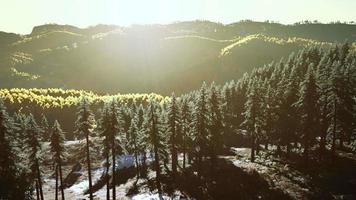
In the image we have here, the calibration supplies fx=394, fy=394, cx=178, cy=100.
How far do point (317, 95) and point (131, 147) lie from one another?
37.4 m

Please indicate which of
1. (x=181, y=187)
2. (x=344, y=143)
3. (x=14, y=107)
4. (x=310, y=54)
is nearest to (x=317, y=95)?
(x=344, y=143)

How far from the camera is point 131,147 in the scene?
78000 millimetres

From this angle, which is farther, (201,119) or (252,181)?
(201,119)

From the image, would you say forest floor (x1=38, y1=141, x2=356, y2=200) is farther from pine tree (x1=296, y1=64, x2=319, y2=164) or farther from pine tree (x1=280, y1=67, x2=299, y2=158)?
pine tree (x1=296, y1=64, x2=319, y2=164)

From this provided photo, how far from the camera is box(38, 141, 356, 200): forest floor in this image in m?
50.1

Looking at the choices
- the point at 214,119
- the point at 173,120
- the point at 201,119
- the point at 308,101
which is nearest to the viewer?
the point at 308,101

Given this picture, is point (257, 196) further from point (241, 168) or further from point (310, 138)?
point (310, 138)

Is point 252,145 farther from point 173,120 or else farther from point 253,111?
point 173,120

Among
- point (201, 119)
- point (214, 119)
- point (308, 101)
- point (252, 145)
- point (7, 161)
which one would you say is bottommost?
point (252, 145)

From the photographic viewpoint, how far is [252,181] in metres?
54.8

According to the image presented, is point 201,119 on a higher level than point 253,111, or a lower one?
lower

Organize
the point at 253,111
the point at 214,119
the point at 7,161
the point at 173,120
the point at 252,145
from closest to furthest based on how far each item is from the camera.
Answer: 1. the point at 7,161
2. the point at 173,120
3. the point at 253,111
4. the point at 252,145
5. the point at 214,119

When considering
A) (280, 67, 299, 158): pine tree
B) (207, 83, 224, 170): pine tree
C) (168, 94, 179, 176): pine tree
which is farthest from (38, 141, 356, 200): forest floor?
(168, 94, 179, 176): pine tree

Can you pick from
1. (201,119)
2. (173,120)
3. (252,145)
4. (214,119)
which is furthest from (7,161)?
(252,145)
